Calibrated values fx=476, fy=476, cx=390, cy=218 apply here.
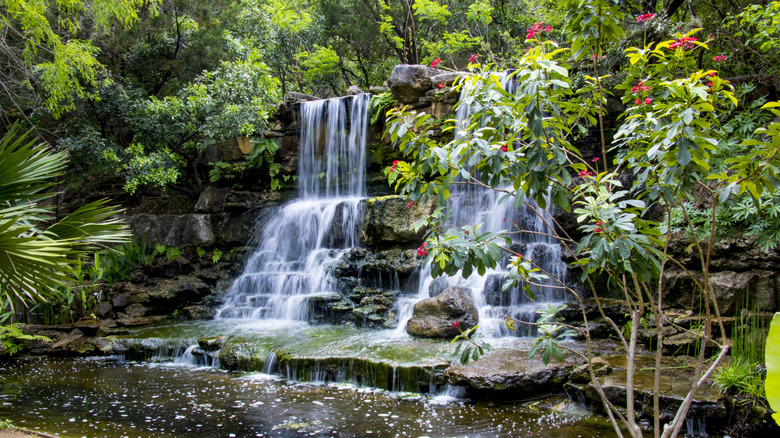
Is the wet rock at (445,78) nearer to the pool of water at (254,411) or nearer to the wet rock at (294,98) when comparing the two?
the wet rock at (294,98)

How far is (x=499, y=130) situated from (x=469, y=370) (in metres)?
3.57

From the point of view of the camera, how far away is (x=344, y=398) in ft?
19.6

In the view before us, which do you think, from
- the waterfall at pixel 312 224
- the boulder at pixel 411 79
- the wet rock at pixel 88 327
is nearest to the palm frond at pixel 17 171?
the wet rock at pixel 88 327

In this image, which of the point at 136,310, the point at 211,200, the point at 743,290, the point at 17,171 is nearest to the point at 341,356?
the point at 17,171

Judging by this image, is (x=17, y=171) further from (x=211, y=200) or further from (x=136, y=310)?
(x=211, y=200)

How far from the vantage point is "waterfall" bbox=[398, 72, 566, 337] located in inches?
319

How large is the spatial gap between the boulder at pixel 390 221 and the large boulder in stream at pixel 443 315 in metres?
2.90

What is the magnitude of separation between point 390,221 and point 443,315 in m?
3.61

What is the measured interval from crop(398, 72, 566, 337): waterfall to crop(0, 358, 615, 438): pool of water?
2324 mm

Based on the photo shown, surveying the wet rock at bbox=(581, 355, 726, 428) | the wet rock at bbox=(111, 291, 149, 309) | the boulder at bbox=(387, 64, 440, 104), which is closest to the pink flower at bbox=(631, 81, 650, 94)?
the wet rock at bbox=(581, 355, 726, 428)

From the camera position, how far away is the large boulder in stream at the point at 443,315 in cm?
767

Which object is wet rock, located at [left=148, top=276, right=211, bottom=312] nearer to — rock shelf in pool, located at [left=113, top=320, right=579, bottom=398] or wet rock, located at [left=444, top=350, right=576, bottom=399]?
rock shelf in pool, located at [left=113, top=320, right=579, bottom=398]

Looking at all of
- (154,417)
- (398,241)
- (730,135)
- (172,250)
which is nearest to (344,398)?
(154,417)

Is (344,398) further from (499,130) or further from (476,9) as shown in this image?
(476,9)
